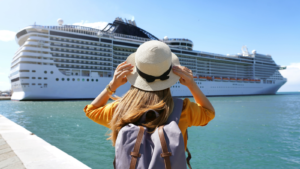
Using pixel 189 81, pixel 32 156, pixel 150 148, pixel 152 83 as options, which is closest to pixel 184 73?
pixel 189 81

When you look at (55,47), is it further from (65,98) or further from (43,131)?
(43,131)

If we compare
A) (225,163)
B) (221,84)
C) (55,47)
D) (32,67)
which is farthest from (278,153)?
(221,84)

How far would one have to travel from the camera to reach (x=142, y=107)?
1219mm

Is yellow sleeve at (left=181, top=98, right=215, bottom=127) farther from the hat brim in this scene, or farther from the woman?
the hat brim

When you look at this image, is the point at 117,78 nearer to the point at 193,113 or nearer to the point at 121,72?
the point at 121,72

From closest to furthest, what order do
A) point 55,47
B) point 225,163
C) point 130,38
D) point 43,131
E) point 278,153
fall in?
point 225,163 < point 278,153 < point 43,131 < point 55,47 < point 130,38

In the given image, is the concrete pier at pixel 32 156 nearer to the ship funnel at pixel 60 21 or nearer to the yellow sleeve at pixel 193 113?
the yellow sleeve at pixel 193 113

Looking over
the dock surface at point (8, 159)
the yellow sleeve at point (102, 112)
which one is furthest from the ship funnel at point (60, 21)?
the yellow sleeve at point (102, 112)

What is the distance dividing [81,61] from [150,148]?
3492 centimetres

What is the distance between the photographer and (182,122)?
1.32 m

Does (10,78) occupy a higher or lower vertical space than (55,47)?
lower

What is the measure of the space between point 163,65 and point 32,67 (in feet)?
106

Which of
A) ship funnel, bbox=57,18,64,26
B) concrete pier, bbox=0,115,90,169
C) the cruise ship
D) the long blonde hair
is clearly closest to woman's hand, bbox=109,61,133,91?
the long blonde hair

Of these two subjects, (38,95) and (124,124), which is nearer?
(124,124)
